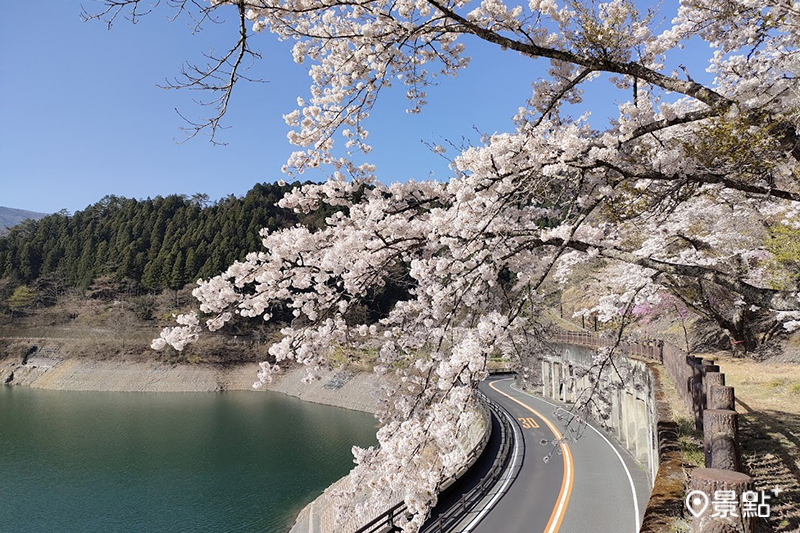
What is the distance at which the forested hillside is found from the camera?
56.7 m

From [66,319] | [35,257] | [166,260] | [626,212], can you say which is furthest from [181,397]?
[626,212]

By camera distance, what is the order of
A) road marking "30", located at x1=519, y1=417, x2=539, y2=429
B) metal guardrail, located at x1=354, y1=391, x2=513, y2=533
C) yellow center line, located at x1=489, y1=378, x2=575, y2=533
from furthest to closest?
road marking "30", located at x1=519, y1=417, x2=539, y2=429
yellow center line, located at x1=489, y1=378, x2=575, y2=533
metal guardrail, located at x1=354, y1=391, x2=513, y2=533

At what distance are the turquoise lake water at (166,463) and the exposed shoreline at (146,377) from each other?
648cm

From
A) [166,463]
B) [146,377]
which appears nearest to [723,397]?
[166,463]

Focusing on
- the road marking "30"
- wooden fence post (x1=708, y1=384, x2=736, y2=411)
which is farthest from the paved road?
wooden fence post (x1=708, y1=384, x2=736, y2=411)

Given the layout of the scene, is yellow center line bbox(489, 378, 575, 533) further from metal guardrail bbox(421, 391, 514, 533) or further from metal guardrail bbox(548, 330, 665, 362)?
Answer: metal guardrail bbox(548, 330, 665, 362)

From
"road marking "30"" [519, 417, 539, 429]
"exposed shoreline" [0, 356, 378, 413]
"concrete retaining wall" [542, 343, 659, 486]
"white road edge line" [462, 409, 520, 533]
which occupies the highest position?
"concrete retaining wall" [542, 343, 659, 486]

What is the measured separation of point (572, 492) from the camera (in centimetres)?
1215

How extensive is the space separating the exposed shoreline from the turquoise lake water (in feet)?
21.3

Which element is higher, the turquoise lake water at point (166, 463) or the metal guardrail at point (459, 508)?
the metal guardrail at point (459, 508)

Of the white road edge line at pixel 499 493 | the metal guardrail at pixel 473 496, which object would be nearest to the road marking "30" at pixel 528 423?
the white road edge line at pixel 499 493

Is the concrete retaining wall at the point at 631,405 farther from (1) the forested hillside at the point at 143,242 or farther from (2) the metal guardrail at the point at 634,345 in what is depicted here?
(1) the forested hillside at the point at 143,242

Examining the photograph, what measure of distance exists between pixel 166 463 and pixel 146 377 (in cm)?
2766

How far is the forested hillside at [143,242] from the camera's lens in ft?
186
